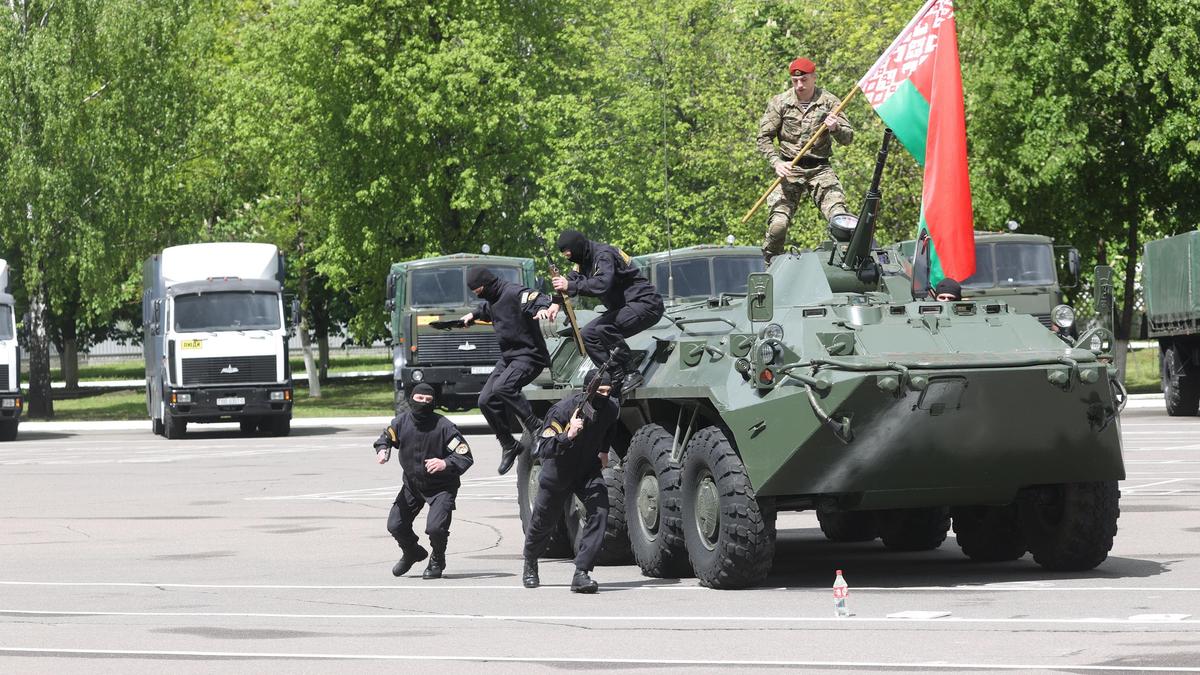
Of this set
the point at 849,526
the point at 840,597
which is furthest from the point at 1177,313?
the point at 840,597

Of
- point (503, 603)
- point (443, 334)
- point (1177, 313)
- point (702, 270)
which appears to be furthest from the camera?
point (443, 334)

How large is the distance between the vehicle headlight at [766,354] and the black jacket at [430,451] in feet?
8.25

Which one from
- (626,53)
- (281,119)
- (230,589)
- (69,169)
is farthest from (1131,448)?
(281,119)

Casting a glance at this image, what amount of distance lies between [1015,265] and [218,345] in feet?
45.6

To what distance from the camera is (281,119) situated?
52.8 m

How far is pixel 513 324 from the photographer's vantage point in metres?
15.2

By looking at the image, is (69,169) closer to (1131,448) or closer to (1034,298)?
(1034,298)

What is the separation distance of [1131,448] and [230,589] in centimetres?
1548

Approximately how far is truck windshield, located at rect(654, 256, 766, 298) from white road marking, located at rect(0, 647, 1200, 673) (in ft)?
70.0

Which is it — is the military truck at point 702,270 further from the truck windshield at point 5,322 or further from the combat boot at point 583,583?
the combat boot at point 583,583

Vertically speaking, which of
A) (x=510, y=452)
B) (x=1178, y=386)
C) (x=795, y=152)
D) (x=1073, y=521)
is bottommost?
(x=1178, y=386)

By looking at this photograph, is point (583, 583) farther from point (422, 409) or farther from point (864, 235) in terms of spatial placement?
point (864, 235)

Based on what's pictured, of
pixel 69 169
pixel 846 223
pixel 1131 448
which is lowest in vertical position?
pixel 1131 448

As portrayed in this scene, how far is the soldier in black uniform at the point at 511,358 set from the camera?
49.5ft
